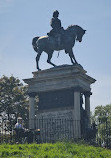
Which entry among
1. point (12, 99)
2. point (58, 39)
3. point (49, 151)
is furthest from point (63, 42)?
point (12, 99)

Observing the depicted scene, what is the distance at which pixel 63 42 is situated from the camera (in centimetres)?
2683

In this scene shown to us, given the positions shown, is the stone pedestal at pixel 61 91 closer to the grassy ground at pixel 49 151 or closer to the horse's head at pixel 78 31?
the horse's head at pixel 78 31

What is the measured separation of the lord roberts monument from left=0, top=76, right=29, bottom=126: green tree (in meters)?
12.4

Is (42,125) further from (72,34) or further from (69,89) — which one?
(72,34)

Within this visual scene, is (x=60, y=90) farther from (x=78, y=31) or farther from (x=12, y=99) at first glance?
(x=12, y=99)

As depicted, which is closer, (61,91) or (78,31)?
(61,91)

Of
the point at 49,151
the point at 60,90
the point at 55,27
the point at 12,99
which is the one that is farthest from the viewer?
the point at 12,99

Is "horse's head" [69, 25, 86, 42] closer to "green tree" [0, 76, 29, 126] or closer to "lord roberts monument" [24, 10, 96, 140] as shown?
"lord roberts monument" [24, 10, 96, 140]

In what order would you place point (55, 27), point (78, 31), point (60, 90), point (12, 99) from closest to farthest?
1. point (60, 90)
2. point (78, 31)
3. point (55, 27)
4. point (12, 99)

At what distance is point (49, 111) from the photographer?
1024 inches

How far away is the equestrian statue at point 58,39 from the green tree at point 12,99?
12.5m

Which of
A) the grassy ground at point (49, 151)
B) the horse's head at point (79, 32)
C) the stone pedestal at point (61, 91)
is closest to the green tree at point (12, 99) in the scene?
the stone pedestal at point (61, 91)

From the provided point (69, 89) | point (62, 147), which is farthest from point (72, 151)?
point (69, 89)

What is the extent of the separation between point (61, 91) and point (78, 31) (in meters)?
4.13
